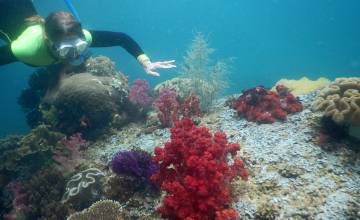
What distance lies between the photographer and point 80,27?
6770 millimetres

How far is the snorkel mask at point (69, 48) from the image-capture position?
6.54 metres

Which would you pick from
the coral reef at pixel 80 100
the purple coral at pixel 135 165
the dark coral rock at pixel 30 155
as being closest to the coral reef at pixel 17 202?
the dark coral rock at pixel 30 155

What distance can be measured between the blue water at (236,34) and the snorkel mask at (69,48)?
42686 mm

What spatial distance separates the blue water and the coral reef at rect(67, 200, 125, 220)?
Answer: 144 ft

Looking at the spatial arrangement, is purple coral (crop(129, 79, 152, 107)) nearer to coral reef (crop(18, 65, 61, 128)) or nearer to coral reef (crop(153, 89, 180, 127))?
coral reef (crop(153, 89, 180, 127))

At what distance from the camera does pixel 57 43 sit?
6590 mm

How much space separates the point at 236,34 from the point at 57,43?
123492 mm

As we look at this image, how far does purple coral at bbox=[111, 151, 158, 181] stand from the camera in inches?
246

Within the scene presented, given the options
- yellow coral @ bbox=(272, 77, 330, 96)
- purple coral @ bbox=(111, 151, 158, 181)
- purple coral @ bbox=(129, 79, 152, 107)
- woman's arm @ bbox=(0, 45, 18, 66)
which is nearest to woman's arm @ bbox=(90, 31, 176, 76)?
woman's arm @ bbox=(0, 45, 18, 66)

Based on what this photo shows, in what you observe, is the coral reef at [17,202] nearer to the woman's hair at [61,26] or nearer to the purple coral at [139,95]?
the woman's hair at [61,26]

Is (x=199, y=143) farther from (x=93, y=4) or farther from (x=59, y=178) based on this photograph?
(x=93, y=4)

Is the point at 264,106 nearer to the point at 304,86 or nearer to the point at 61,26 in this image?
the point at 304,86

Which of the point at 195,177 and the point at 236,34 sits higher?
the point at 236,34

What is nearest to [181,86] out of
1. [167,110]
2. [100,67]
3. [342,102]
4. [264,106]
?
[167,110]
